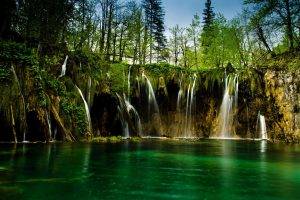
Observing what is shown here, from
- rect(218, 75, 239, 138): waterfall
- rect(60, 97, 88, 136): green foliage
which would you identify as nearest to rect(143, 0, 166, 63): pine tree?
rect(218, 75, 239, 138): waterfall

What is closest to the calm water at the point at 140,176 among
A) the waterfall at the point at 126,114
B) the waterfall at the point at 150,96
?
the waterfall at the point at 126,114

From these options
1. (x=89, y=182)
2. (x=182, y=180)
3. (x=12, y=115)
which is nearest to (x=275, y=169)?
(x=182, y=180)

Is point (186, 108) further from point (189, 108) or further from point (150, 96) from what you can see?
point (150, 96)

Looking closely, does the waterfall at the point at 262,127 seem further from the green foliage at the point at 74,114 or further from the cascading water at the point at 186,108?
the green foliage at the point at 74,114

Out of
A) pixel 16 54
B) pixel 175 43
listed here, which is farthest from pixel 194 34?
pixel 16 54

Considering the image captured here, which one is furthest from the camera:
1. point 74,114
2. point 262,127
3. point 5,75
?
point 262,127

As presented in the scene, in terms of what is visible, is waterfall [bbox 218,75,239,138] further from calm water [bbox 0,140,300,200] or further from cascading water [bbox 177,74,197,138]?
calm water [bbox 0,140,300,200]

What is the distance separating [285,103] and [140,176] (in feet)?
67.1

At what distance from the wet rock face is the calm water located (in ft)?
40.5

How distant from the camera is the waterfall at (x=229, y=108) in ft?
119

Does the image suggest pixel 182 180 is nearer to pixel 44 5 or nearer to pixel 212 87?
pixel 44 5

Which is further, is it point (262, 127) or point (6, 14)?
point (262, 127)

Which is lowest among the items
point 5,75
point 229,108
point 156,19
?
point 229,108

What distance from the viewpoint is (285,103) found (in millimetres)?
29812
